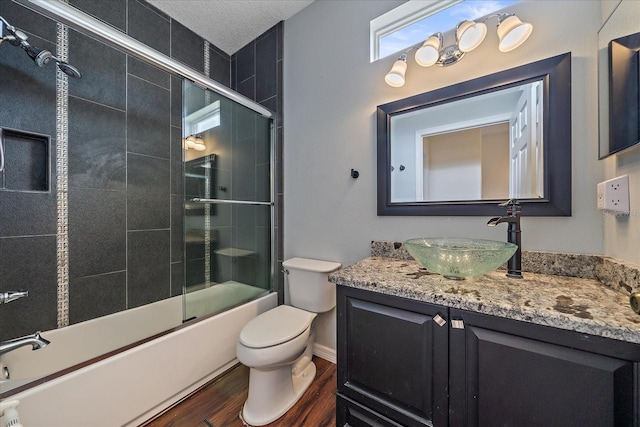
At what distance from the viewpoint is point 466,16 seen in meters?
1.23

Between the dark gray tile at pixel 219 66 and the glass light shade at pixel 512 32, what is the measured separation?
2.21 m

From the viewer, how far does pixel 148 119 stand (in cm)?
174

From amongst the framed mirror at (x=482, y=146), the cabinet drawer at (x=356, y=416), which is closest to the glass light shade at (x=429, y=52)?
the framed mirror at (x=482, y=146)

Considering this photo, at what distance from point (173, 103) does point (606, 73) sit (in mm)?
2544

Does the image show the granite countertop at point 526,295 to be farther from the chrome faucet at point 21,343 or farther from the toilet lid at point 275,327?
the chrome faucet at point 21,343

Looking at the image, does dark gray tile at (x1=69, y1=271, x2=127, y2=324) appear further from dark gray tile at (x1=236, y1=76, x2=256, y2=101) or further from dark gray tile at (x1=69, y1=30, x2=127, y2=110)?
dark gray tile at (x1=236, y1=76, x2=256, y2=101)

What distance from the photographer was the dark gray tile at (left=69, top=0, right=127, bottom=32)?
143 cm

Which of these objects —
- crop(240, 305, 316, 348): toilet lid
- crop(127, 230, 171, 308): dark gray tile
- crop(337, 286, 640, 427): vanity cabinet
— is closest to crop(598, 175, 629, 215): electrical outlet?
crop(337, 286, 640, 427): vanity cabinet

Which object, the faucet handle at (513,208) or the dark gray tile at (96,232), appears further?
the dark gray tile at (96,232)

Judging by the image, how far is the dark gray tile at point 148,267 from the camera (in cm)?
166

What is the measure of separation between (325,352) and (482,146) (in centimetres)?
168

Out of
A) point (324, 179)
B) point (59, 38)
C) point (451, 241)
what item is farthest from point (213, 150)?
point (451, 241)

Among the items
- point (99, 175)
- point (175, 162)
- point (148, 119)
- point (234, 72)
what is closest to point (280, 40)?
point (234, 72)

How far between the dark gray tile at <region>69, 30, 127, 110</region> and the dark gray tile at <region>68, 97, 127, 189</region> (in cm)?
6
